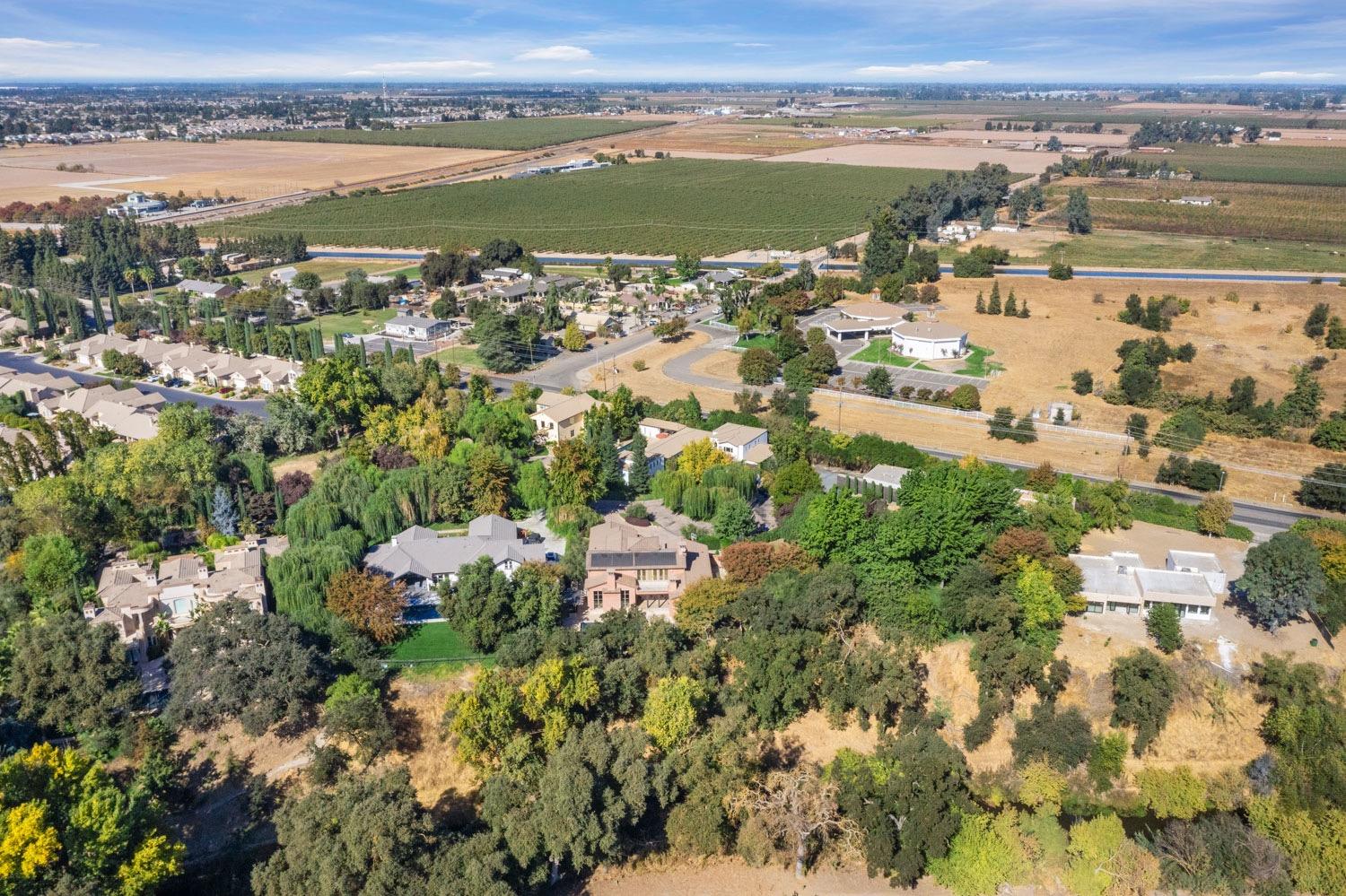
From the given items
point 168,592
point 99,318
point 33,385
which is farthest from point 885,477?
point 99,318

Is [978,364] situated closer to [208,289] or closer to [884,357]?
[884,357]

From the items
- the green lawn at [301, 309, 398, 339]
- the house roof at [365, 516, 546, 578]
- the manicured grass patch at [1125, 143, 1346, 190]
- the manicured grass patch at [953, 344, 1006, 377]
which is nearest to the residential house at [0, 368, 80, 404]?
the green lawn at [301, 309, 398, 339]

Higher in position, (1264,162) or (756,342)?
Result: (1264,162)

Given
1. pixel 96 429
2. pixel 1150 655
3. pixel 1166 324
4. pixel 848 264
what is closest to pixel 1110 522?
pixel 1150 655

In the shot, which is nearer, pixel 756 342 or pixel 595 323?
pixel 756 342

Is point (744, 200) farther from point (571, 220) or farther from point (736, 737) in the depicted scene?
point (736, 737)

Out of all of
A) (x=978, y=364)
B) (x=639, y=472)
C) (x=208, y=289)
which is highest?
(x=208, y=289)
